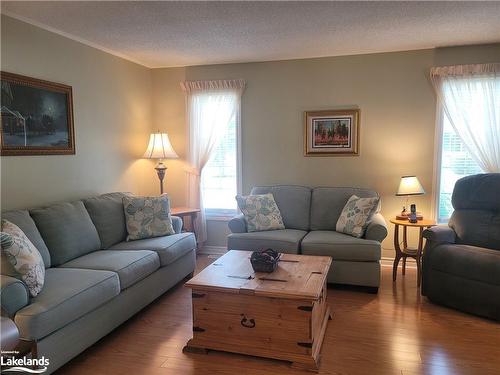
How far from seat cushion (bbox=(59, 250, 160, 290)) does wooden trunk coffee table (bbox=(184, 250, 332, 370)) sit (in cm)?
60

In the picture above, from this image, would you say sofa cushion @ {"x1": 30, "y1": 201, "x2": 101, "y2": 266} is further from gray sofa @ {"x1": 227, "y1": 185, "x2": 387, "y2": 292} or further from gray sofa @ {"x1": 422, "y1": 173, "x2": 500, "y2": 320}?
gray sofa @ {"x1": 422, "y1": 173, "x2": 500, "y2": 320}

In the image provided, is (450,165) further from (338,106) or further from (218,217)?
(218,217)

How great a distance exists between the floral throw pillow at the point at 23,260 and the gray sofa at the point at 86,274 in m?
0.06

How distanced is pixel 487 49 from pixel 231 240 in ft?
10.6

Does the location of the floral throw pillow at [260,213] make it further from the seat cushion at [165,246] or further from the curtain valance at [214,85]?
the curtain valance at [214,85]

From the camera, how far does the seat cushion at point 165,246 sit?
128 inches

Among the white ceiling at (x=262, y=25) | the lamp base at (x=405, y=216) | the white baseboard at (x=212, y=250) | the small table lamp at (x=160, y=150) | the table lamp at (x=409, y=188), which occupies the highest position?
the white ceiling at (x=262, y=25)

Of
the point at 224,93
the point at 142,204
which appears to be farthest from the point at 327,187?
the point at 142,204

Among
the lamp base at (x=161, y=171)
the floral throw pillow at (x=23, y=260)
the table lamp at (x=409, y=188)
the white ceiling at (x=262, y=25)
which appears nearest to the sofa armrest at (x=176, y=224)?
the lamp base at (x=161, y=171)

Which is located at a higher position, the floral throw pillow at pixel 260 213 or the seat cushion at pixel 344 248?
the floral throw pillow at pixel 260 213

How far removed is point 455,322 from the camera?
2.85 meters

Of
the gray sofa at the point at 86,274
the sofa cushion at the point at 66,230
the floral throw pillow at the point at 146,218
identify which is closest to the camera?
the gray sofa at the point at 86,274

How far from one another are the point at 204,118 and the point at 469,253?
3.15 meters

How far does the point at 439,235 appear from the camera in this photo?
127 inches
